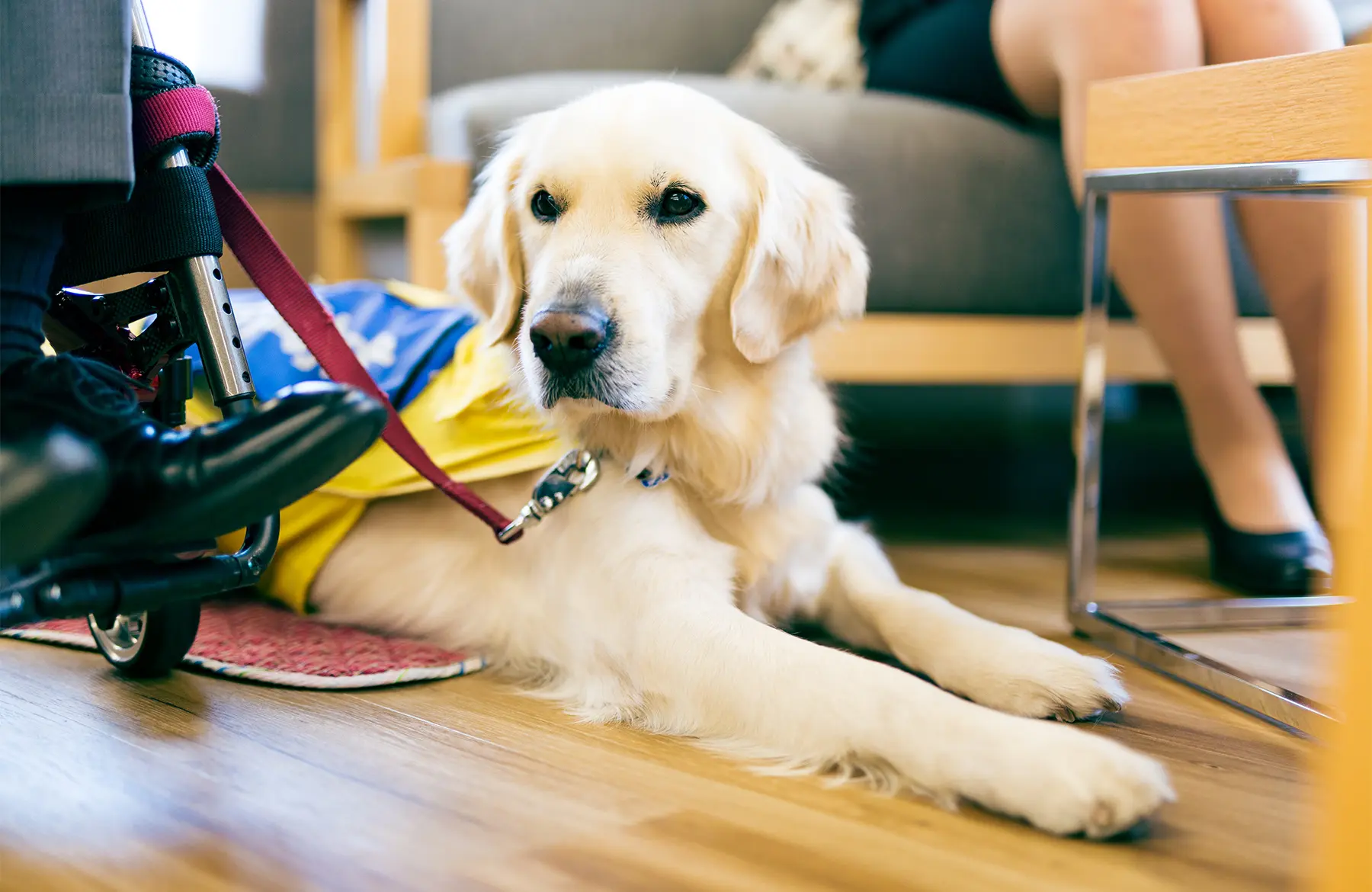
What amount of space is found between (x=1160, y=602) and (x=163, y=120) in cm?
150

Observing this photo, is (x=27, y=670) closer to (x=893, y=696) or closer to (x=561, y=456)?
(x=561, y=456)

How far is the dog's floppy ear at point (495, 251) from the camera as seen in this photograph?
4.84ft

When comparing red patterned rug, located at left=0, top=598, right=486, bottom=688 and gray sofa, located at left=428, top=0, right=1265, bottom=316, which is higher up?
gray sofa, located at left=428, top=0, right=1265, bottom=316

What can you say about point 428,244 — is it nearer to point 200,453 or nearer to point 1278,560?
point 200,453

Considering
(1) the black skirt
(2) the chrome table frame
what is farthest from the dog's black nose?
(1) the black skirt

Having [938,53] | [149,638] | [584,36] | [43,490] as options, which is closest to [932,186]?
[938,53]

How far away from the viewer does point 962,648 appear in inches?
50.4

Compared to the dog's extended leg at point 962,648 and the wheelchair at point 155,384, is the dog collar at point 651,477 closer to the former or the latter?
the dog's extended leg at point 962,648

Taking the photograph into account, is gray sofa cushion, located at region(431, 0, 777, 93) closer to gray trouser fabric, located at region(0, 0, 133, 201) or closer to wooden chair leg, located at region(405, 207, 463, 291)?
wooden chair leg, located at region(405, 207, 463, 291)

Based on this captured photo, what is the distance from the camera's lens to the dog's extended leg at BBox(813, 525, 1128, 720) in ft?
3.93

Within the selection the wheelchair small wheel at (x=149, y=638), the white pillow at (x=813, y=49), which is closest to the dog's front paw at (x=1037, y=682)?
the wheelchair small wheel at (x=149, y=638)

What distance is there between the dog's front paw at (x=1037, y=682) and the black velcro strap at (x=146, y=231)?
89cm

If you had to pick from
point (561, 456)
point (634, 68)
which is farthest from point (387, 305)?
point (634, 68)

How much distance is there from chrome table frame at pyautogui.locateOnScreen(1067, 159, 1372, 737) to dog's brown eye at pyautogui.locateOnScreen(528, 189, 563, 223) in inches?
28.5
